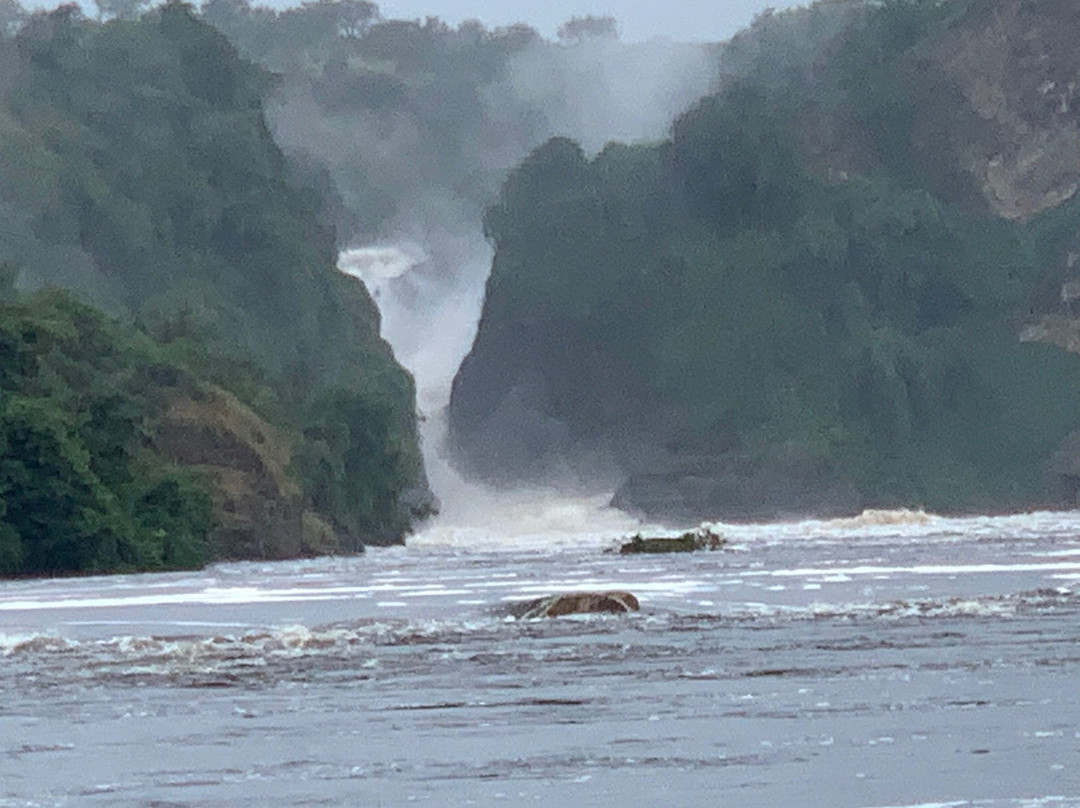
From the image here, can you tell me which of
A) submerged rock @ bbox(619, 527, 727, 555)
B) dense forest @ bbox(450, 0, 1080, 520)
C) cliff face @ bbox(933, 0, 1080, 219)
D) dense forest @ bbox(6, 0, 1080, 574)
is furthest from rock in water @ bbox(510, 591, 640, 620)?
cliff face @ bbox(933, 0, 1080, 219)

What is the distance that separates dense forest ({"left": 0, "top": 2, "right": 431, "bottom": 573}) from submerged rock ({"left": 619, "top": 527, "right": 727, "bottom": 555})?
1088 centimetres

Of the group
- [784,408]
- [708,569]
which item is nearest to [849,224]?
[784,408]

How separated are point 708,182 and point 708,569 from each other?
13756 centimetres

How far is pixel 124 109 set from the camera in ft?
514

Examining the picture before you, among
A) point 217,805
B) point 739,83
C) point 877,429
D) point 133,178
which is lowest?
point 217,805

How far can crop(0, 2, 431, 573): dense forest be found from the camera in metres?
62.8

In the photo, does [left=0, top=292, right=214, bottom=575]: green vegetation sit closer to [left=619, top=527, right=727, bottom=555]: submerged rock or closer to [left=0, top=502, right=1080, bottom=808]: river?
[left=619, top=527, right=727, bottom=555]: submerged rock

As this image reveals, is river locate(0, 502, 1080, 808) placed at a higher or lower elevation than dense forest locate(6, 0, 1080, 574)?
lower

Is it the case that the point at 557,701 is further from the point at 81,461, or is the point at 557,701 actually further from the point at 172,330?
the point at 172,330

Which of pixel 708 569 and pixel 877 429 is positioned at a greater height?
pixel 877 429

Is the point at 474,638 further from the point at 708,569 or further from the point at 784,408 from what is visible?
the point at 784,408

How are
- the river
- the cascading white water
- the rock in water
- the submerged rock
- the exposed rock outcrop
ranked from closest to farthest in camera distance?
1. the river
2. the rock in water
3. the submerged rock
4. the exposed rock outcrop
5. the cascading white water

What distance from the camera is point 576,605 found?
31266 millimetres

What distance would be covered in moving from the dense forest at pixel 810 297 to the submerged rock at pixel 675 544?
84755 millimetres
